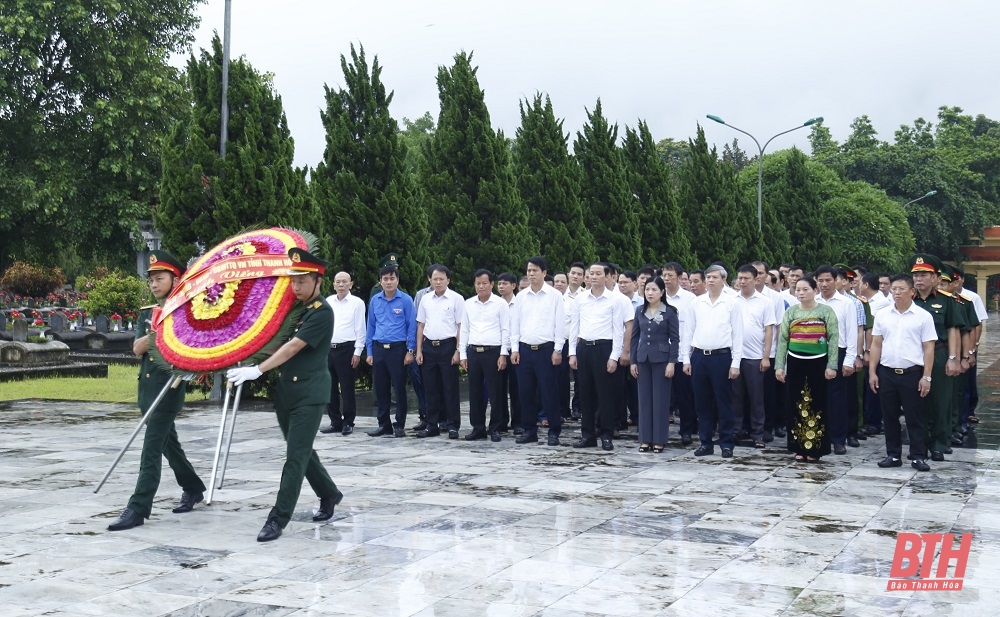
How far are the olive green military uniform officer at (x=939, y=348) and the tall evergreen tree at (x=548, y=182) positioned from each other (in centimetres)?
1050

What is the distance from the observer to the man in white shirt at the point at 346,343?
36.7 feet

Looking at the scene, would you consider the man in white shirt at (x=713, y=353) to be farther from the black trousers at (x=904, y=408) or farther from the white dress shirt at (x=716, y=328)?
the black trousers at (x=904, y=408)

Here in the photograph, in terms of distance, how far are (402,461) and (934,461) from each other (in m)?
4.83

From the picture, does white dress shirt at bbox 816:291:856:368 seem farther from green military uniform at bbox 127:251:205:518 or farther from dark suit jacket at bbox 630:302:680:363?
green military uniform at bbox 127:251:205:518

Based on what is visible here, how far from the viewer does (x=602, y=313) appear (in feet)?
33.0

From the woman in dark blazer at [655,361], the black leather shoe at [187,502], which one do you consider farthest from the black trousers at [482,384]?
the black leather shoe at [187,502]

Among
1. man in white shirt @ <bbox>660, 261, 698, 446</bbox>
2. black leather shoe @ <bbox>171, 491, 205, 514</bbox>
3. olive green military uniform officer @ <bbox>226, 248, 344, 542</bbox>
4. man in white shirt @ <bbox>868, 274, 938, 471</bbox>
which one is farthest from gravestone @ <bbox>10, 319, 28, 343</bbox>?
man in white shirt @ <bbox>868, 274, 938, 471</bbox>

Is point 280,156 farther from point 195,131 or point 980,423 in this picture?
point 980,423

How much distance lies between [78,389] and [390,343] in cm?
832

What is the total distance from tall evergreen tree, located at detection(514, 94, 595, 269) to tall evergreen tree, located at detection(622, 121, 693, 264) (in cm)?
420

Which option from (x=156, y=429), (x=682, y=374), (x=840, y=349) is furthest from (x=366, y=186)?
(x=156, y=429)

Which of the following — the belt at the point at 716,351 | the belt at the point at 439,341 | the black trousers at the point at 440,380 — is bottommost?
the black trousers at the point at 440,380

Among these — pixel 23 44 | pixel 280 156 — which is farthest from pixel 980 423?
pixel 23 44

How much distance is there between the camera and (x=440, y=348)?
11.0 meters
